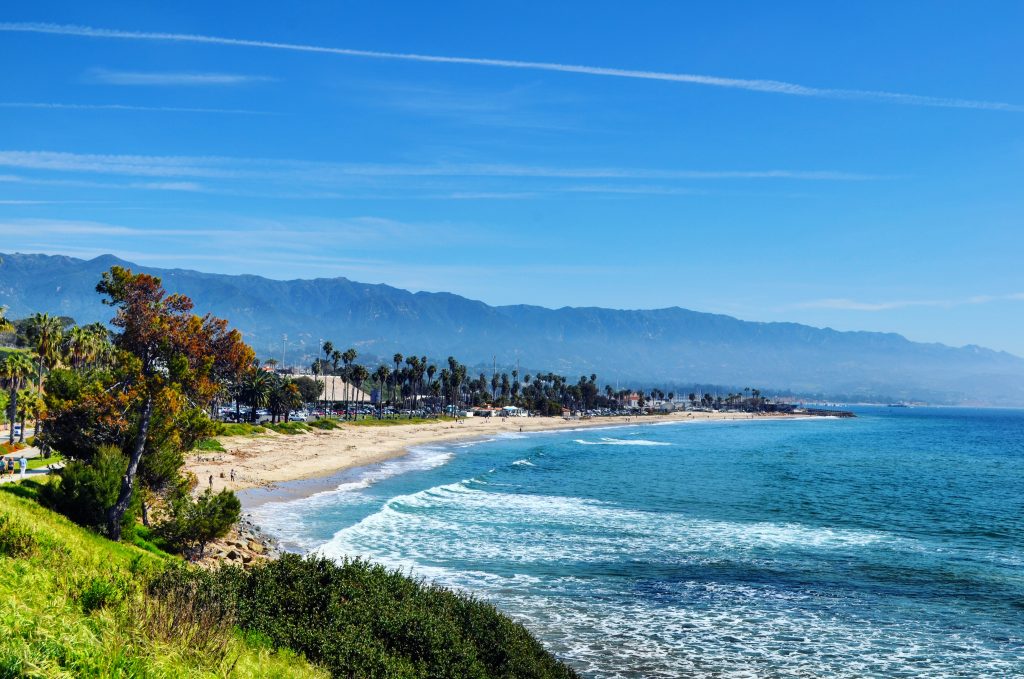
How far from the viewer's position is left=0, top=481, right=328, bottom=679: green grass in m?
9.60

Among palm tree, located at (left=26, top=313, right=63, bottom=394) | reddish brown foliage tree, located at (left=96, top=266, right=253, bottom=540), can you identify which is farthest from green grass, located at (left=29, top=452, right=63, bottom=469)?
reddish brown foliage tree, located at (left=96, top=266, right=253, bottom=540)

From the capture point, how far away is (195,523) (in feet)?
100

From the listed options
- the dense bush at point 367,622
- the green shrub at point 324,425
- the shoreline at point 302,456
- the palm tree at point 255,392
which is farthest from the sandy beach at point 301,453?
the dense bush at point 367,622

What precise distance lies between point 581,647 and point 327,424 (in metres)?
96.8

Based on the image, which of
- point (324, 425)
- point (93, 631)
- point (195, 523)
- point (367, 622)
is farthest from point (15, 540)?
point (324, 425)

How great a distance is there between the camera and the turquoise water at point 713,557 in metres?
25.2

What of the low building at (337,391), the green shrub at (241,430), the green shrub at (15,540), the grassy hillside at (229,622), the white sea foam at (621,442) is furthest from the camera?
the low building at (337,391)

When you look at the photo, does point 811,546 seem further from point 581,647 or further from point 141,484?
point 141,484

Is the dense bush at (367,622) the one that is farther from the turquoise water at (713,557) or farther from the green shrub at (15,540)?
the turquoise water at (713,557)

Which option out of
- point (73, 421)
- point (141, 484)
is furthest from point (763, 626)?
point (73, 421)

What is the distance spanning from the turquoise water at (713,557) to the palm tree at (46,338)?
76.0 feet

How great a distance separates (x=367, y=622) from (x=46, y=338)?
2038 inches

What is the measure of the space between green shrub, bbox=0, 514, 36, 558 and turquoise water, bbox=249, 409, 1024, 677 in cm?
1527

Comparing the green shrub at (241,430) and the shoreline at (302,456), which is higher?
the green shrub at (241,430)
